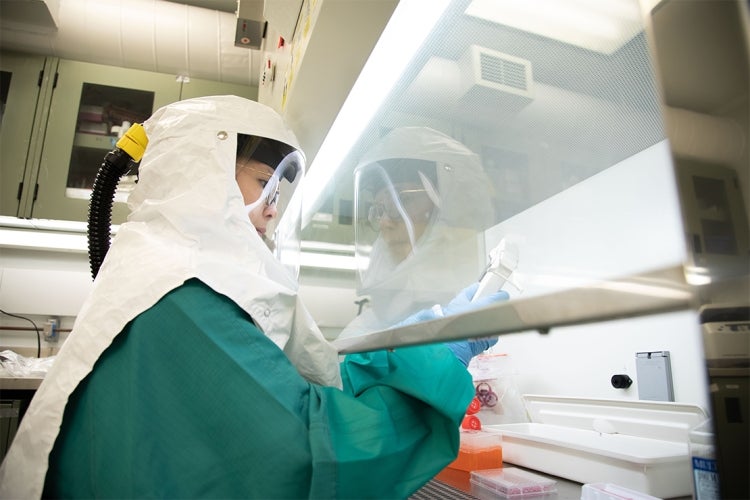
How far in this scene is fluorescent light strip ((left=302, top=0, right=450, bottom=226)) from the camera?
77cm

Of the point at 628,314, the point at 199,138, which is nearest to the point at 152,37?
the point at 199,138

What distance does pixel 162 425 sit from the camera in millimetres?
674

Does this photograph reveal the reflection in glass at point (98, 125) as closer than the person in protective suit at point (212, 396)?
No

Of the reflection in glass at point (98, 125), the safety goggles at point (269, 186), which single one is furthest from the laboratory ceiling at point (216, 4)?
the safety goggles at point (269, 186)

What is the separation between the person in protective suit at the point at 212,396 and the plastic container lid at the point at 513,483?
0.33m

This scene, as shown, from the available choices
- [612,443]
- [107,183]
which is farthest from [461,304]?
[107,183]

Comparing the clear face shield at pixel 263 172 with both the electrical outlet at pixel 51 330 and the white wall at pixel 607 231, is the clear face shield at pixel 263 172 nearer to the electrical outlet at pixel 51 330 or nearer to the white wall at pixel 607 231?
the white wall at pixel 607 231

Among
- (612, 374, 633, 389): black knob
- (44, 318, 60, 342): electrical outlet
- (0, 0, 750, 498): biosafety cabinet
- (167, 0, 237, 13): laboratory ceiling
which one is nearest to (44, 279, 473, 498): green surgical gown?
(0, 0, 750, 498): biosafety cabinet

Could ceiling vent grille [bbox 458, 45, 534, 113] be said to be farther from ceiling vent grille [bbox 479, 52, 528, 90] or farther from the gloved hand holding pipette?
the gloved hand holding pipette

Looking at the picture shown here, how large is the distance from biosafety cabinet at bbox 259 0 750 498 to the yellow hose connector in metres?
0.49

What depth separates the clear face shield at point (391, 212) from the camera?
0.84 m

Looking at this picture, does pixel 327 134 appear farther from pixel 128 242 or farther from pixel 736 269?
pixel 736 269

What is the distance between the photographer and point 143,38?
2395mm

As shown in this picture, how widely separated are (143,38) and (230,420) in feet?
8.05
